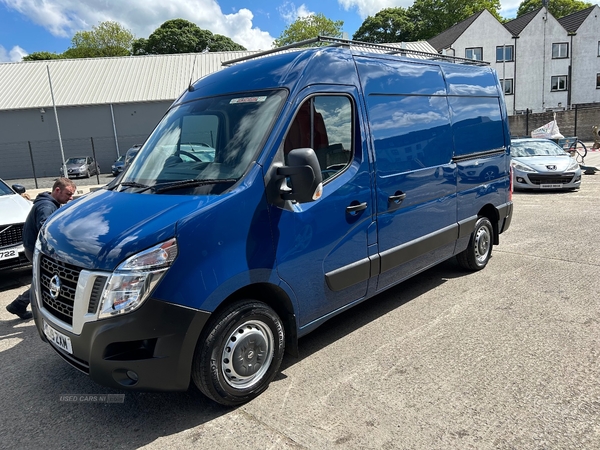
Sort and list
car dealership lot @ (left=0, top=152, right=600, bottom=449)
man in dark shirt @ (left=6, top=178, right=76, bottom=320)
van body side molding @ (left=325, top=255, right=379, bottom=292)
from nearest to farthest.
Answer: car dealership lot @ (left=0, top=152, right=600, bottom=449) → van body side molding @ (left=325, top=255, right=379, bottom=292) → man in dark shirt @ (left=6, top=178, right=76, bottom=320)

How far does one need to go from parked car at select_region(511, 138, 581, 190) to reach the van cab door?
10854mm

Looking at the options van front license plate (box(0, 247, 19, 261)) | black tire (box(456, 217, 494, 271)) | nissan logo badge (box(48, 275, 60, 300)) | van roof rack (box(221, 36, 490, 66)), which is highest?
van roof rack (box(221, 36, 490, 66))

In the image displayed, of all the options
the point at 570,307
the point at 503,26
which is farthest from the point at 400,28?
the point at 570,307

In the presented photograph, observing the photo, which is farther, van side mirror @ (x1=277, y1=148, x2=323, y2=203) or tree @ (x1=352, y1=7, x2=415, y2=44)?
tree @ (x1=352, y1=7, x2=415, y2=44)

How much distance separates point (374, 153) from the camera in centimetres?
405

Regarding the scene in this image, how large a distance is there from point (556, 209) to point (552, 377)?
26.5ft

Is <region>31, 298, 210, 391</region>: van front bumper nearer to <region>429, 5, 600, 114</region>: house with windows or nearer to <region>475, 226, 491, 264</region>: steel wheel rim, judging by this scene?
<region>475, 226, 491, 264</region>: steel wheel rim

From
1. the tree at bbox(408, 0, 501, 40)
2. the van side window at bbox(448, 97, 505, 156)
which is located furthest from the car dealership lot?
the tree at bbox(408, 0, 501, 40)

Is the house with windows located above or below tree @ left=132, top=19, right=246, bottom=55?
below

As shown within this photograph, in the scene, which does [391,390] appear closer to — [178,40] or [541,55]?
[541,55]

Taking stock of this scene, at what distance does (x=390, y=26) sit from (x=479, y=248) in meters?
62.3

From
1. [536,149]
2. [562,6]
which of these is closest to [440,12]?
[562,6]

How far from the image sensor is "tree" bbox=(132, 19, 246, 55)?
6028cm

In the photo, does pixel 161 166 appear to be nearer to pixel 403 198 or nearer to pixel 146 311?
pixel 146 311
